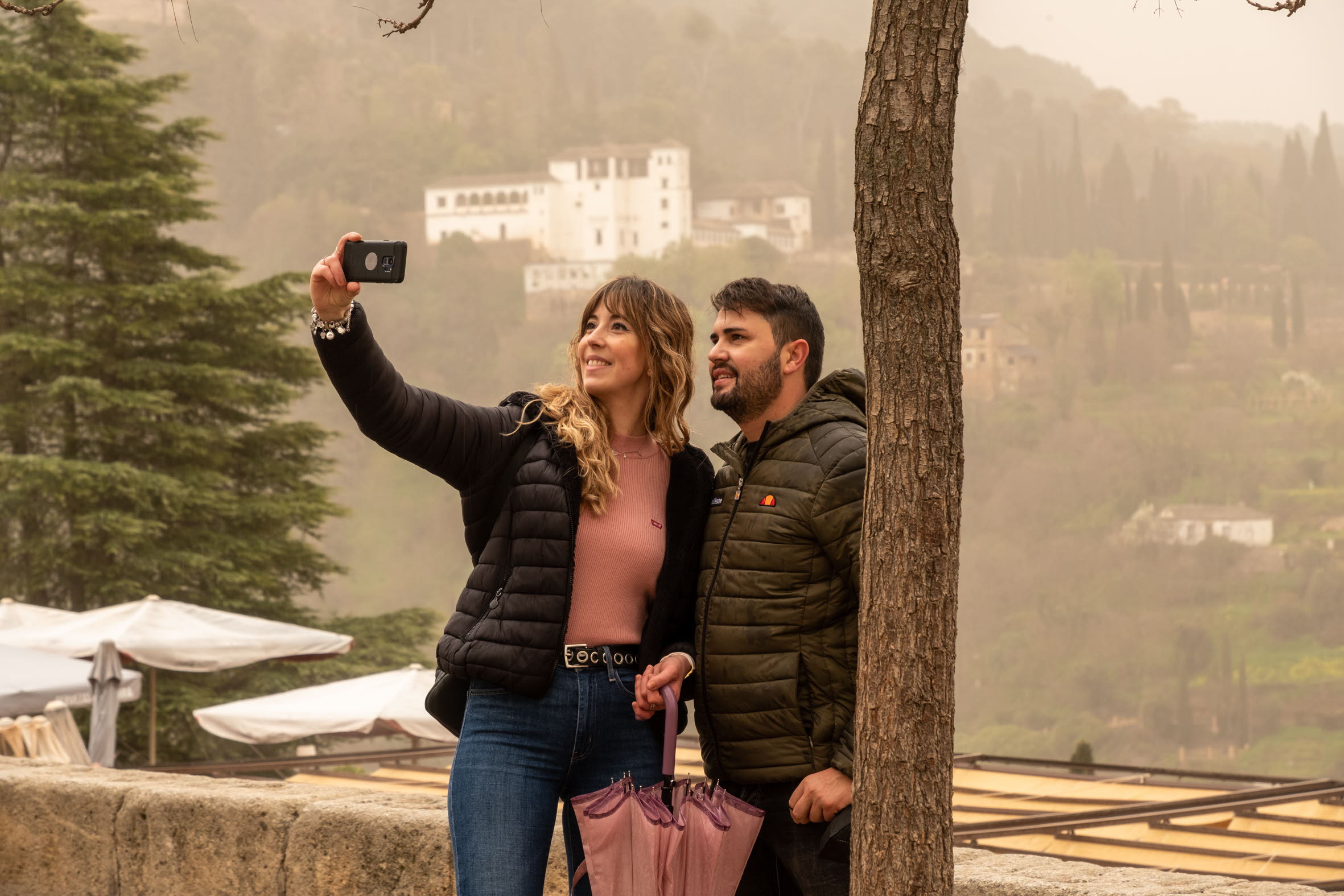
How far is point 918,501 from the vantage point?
166 cm

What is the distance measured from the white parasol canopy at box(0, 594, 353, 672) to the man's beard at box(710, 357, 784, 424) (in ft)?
32.6

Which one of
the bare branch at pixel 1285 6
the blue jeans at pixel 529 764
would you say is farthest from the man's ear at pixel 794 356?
the bare branch at pixel 1285 6

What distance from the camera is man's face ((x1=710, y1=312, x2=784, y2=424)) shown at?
7.10ft

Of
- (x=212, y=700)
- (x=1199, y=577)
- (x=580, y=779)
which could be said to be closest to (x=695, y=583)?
(x=580, y=779)

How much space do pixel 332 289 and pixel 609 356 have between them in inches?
17.6

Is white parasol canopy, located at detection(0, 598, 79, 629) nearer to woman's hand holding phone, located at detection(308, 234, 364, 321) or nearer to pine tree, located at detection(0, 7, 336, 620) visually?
pine tree, located at detection(0, 7, 336, 620)

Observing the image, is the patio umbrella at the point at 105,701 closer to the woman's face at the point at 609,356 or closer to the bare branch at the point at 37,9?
the bare branch at the point at 37,9

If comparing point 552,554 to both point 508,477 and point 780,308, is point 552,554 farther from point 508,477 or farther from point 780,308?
point 780,308

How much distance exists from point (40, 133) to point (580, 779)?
984 inches

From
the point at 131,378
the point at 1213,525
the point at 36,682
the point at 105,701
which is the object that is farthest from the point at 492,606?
the point at 1213,525

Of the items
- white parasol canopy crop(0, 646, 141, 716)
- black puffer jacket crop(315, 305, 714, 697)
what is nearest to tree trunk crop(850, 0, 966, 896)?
black puffer jacket crop(315, 305, 714, 697)

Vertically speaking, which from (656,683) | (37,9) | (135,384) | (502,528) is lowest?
(656,683)

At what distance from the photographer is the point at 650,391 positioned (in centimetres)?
218

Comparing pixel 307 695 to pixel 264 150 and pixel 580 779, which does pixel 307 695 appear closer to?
pixel 580 779
